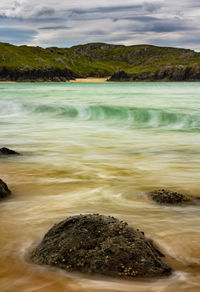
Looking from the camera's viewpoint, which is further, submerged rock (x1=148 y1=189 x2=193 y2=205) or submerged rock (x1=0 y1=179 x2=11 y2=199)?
submerged rock (x1=0 y1=179 x2=11 y2=199)

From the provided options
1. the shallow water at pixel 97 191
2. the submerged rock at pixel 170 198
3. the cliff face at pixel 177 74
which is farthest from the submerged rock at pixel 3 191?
the cliff face at pixel 177 74

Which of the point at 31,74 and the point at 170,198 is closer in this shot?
the point at 170,198

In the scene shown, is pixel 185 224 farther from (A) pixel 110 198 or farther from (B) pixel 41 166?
(B) pixel 41 166

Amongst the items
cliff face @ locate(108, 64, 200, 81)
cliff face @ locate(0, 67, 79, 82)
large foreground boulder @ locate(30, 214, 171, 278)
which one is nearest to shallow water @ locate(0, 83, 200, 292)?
large foreground boulder @ locate(30, 214, 171, 278)

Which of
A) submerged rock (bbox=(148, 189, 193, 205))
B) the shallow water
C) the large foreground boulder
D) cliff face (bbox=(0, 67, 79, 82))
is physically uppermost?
cliff face (bbox=(0, 67, 79, 82))

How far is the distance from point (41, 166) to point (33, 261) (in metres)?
6.28

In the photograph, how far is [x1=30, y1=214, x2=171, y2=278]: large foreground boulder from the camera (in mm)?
4152

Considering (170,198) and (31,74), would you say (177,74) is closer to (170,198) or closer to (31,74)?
(31,74)

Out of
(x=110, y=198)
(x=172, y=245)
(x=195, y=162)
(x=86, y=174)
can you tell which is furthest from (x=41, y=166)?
(x=172, y=245)

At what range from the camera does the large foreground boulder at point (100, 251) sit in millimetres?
4152

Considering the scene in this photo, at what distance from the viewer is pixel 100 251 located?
4258 mm

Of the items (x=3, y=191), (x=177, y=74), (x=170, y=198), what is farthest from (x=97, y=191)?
(x=177, y=74)

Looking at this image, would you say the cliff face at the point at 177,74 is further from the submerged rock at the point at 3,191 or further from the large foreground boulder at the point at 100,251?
the large foreground boulder at the point at 100,251

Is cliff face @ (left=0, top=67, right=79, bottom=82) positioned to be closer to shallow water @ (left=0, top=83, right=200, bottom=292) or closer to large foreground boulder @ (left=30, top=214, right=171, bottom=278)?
shallow water @ (left=0, top=83, right=200, bottom=292)
